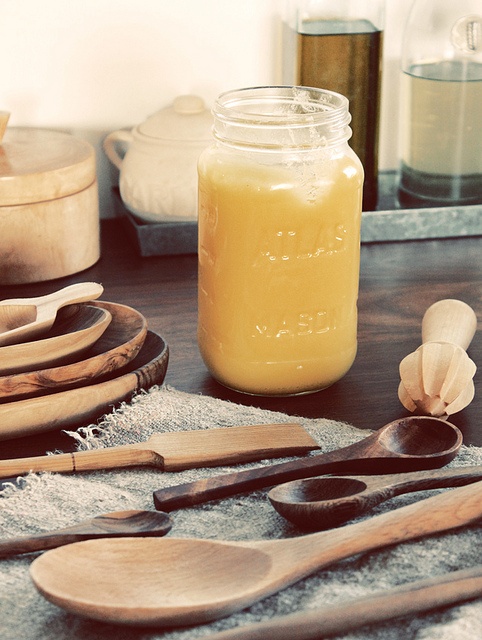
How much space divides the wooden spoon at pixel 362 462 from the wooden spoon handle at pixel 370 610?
13 centimetres

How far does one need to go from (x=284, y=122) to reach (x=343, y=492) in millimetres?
289

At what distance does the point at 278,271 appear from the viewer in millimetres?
706

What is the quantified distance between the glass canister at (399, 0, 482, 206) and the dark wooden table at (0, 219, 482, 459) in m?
0.08

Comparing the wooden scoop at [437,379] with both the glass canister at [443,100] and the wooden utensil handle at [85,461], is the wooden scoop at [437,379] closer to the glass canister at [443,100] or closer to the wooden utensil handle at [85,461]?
the wooden utensil handle at [85,461]

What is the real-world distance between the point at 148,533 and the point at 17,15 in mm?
788

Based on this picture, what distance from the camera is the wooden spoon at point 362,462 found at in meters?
0.59

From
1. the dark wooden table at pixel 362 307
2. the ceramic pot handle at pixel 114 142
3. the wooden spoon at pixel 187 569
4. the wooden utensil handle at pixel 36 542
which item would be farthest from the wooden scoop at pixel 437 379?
the ceramic pot handle at pixel 114 142

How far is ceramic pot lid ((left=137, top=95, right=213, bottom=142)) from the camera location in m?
1.07

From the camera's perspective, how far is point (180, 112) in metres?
1.09

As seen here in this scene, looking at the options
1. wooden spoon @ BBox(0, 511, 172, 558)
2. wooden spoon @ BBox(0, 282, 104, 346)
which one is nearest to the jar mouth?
wooden spoon @ BBox(0, 282, 104, 346)

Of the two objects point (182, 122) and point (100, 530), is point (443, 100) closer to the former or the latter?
point (182, 122)

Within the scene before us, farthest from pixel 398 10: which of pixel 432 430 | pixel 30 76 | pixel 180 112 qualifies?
pixel 432 430

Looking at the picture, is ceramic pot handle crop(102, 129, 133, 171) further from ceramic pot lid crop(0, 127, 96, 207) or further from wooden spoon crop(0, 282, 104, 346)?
wooden spoon crop(0, 282, 104, 346)

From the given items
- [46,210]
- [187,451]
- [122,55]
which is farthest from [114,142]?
[187,451]
